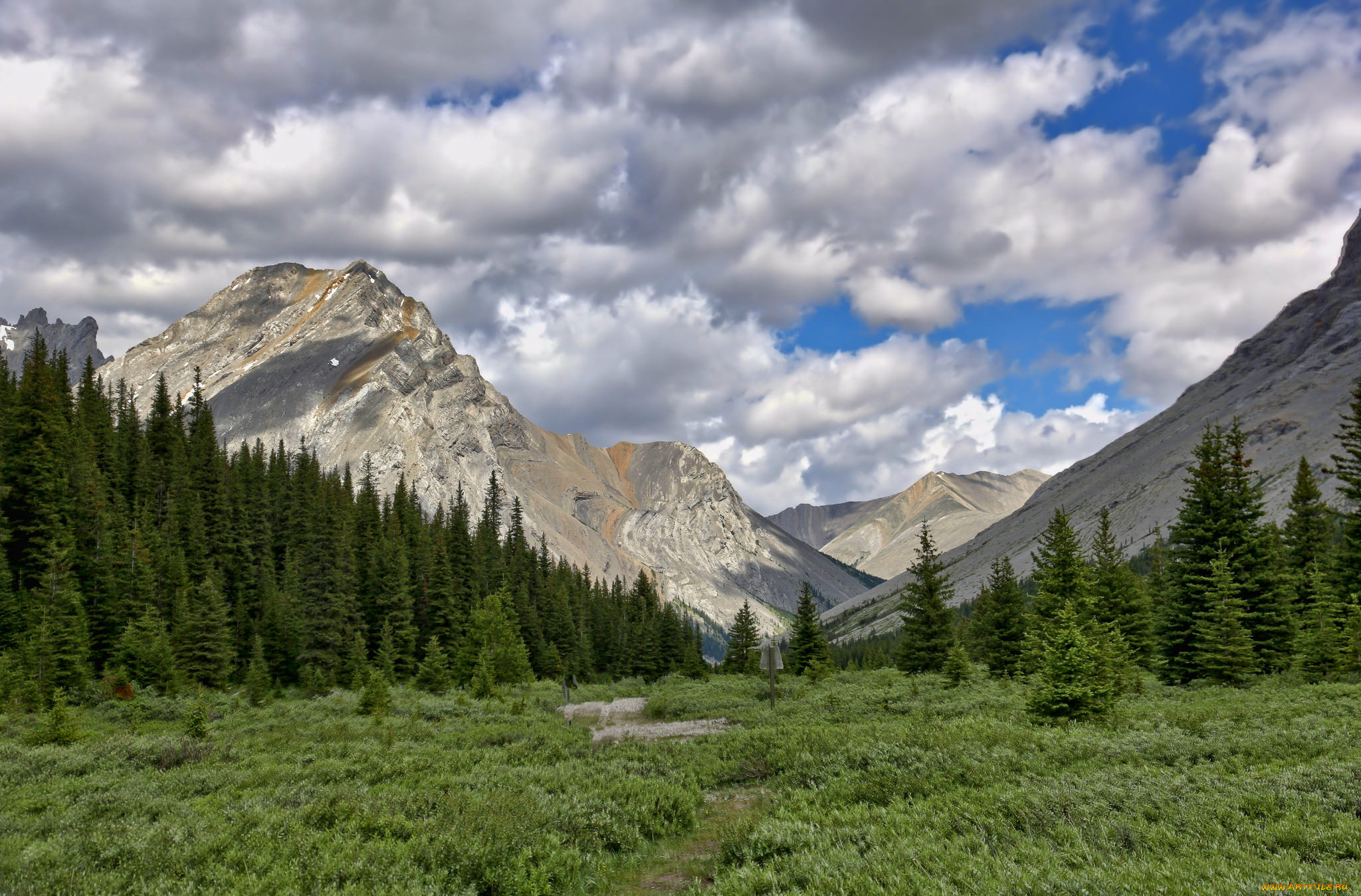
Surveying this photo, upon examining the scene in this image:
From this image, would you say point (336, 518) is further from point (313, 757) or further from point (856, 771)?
point (856, 771)

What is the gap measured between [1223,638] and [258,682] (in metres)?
53.2

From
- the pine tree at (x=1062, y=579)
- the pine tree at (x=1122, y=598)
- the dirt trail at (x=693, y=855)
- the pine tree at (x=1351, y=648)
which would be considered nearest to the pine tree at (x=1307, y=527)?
the pine tree at (x=1122, y=598)

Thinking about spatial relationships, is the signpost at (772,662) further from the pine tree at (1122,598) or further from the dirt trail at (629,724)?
the pine tree at (1122,598)

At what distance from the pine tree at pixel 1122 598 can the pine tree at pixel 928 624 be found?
978 cm

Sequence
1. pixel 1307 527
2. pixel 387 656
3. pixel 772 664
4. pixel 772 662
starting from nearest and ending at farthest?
pixel 772 664 → pixel 772 662 → pixel 1307 527 → pixel 387 656

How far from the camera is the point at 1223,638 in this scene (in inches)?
1076

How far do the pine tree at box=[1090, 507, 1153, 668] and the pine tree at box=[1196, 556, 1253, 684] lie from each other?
228 inches

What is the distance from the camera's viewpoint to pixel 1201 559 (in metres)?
30.5

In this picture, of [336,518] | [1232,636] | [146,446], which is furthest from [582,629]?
[1232,636]

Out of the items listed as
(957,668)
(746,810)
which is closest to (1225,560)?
(957,668)

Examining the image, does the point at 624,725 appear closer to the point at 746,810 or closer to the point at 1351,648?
the point at 746,810

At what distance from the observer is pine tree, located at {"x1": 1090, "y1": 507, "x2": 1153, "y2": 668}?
35.1 m

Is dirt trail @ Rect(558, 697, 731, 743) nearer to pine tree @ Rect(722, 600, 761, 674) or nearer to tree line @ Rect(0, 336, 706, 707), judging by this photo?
tree line @ Rect(0, 336, 706, 707)

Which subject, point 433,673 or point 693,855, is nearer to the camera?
point 693,855
